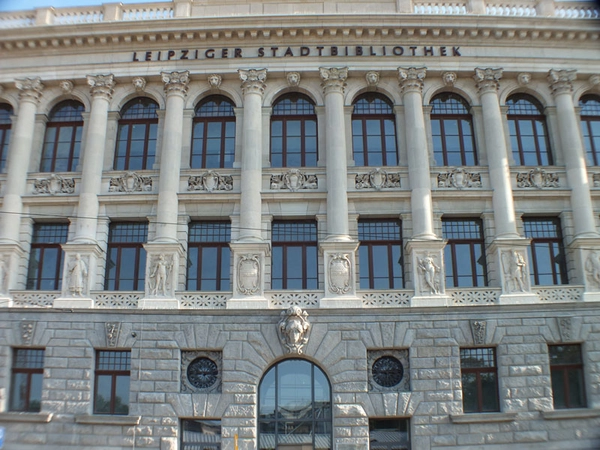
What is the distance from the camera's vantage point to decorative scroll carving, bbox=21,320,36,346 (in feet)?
81.4

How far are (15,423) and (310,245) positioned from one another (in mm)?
13562

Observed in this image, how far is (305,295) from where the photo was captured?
24.9m

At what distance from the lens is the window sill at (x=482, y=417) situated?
23.1 meters

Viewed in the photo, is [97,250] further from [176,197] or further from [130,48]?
[130,48]

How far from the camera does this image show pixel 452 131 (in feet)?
93.4

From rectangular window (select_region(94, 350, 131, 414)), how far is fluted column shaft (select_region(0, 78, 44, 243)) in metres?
6.67

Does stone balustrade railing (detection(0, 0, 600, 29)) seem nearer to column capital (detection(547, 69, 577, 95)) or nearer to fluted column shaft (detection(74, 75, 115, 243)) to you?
column capital (detection(547, 69, 577, 95))

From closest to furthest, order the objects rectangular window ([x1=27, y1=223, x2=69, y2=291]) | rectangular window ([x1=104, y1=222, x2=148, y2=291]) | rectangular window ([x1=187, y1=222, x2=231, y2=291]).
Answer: rectangular window ([x1=187, y1=222, x2=231, y2=291])
rectangular window ([x1=104, y1=222, x2=148, y2=291])
rectangular window ([x1=27, y1=223, x2=69, y2=291])

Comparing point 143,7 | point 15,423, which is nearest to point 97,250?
point 15,423

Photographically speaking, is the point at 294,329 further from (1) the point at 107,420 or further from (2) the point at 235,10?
(2) the point at 235,10

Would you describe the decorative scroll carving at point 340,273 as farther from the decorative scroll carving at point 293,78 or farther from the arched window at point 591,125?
the arched window at point 591,125

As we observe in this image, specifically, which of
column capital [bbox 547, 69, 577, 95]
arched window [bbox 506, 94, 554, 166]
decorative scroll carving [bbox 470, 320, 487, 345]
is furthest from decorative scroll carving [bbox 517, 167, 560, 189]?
decorative scroll carving [bbox 470, 320, 487, 345]

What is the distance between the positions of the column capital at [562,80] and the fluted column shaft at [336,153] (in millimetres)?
9532

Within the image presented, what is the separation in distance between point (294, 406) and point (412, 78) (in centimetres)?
1513
